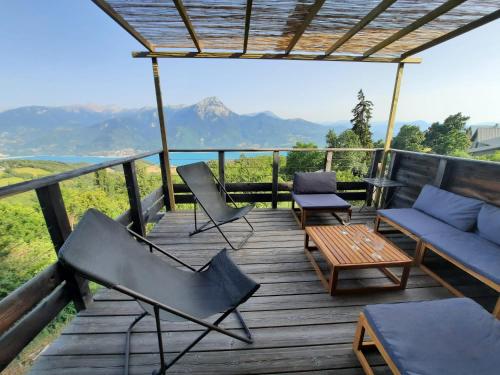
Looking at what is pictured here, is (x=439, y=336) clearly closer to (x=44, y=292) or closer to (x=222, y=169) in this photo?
(x=44, y=292)

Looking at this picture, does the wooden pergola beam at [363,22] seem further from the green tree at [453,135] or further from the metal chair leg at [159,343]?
the green tree at [453,135]

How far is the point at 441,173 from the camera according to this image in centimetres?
284

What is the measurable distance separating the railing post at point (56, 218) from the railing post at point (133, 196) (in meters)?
0.89

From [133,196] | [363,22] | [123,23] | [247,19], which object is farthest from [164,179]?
[363,22]

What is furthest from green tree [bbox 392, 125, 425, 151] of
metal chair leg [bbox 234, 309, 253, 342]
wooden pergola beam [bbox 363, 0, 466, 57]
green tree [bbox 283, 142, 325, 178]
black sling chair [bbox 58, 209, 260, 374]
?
black sling chair [bbox 58, 209, 260, 374]

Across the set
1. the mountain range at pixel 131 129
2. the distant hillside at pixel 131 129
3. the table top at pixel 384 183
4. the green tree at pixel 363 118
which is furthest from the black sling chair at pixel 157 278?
the mountain range at pixel 131 129

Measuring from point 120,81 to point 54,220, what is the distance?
55520 millimetres

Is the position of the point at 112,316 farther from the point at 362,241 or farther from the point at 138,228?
the point at 362,241

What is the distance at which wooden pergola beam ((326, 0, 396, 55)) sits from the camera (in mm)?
1913

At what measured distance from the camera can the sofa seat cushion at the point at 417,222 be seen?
2290 millimetres

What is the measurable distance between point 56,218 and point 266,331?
1558 mm

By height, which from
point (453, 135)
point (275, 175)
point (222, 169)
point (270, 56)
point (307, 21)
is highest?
point (307, 21)

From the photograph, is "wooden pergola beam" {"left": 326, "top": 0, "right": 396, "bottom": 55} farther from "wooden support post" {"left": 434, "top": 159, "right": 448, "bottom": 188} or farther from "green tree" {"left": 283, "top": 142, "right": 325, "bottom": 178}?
"wooden support post" {"left": 434, "top": 159, "right": 448, "bottom": 188}

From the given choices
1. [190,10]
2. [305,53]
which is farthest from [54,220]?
[305,53]
